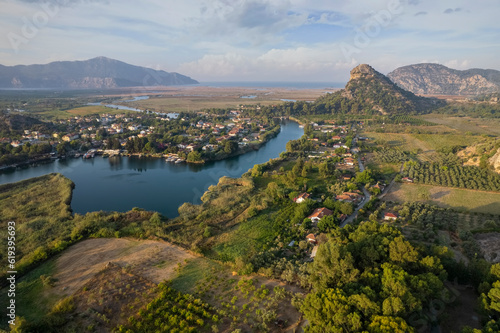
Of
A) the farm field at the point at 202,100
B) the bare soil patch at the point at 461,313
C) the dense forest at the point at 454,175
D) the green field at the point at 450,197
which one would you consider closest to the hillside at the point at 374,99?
the farm field at the point at 202,100

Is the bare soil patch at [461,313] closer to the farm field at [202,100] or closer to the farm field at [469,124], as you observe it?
the farm field at [469,124]

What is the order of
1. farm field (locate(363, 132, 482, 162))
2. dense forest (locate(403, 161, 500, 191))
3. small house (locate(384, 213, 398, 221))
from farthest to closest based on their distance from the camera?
farm field (locate(363, 132, 482, 162)), dense forest (locate(403, 161, 500, 191)), small house (locate(384, 213, 398, 221))

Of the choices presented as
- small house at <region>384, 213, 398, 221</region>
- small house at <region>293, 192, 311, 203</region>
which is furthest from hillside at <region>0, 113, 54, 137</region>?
small house at <region>384, 213, 398, 221</region>

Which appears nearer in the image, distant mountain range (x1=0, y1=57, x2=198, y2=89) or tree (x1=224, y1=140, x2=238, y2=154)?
tree (x1=224, y1=140, x2=238, y2=154)

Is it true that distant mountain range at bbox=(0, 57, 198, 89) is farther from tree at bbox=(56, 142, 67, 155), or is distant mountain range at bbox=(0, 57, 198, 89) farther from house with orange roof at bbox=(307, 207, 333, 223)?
house with orange roof at bbox=(307, 207, 333, 223)

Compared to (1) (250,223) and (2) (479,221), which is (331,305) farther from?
(2) (479,221)

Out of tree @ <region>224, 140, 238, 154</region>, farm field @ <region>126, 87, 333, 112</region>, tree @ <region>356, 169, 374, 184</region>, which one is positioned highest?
farm field @ <region>126, 87, 333, 112</region>

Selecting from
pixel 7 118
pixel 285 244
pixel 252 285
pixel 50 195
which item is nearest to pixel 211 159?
pixel 50 195
